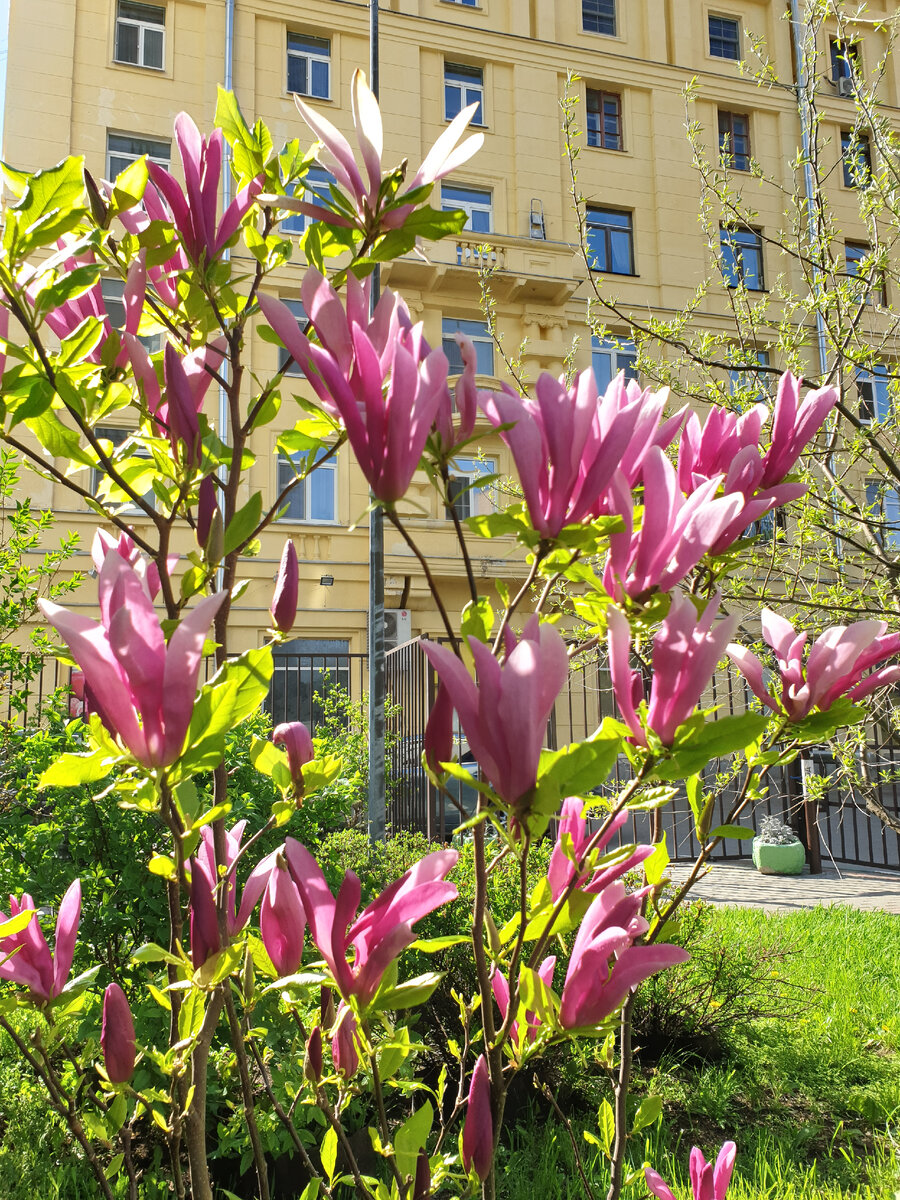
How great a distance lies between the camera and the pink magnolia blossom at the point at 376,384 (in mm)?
578

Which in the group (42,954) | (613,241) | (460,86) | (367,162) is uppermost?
(460,86)

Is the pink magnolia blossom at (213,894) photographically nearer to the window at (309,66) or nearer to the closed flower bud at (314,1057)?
the closed flower bud at (314,1057)

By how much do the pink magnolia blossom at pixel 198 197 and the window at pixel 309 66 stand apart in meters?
14.2

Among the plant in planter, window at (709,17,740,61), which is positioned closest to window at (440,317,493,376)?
window at (709,17,740,61)

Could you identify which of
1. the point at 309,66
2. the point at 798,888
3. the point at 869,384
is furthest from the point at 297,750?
the point at 309,66

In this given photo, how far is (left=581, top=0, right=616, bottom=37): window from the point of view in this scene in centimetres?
1467

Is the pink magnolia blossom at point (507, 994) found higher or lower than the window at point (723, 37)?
lower

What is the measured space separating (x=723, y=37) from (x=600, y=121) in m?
3.07

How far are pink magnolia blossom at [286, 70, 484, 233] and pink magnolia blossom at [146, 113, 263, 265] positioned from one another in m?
0.09

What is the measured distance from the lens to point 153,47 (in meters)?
12.5

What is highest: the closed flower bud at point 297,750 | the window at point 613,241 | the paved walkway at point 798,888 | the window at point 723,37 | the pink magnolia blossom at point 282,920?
the window at point 723,37

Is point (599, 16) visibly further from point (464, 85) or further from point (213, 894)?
point (213, 894)

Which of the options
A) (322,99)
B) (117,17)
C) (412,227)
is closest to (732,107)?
(322,99)

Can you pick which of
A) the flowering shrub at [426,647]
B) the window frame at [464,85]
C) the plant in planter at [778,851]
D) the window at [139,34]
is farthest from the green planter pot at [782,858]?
the window at [139,34]
